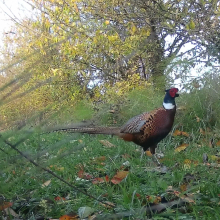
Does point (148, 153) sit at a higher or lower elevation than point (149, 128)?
lower

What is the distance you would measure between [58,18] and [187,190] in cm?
567

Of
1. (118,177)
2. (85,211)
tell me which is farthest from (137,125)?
(85,211)

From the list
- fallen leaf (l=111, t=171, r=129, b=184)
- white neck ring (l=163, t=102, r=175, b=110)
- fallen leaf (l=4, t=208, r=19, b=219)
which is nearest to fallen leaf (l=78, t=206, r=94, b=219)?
fallen leaf (l=4, t=208, r=19, b=219)

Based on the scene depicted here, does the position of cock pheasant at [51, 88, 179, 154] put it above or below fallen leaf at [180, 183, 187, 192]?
above

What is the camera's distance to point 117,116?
251 inches

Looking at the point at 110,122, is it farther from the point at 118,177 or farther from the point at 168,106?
the point at 118,177

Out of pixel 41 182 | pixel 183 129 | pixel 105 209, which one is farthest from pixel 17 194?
pixel 183 129

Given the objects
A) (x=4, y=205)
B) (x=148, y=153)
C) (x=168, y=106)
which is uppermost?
(x=168, y=106)

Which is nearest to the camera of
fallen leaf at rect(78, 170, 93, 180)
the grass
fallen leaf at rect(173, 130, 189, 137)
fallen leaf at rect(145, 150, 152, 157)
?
the grass

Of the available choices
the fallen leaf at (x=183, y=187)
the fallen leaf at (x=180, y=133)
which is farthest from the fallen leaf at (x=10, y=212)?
the fallen leaf at (x=180, y=133)

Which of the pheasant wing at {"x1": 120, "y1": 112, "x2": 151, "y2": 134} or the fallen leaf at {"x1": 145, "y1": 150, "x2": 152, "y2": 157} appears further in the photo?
the pheasant wing at {"x1": 120, "y1": 112, "x2": 151, "y2": 134}

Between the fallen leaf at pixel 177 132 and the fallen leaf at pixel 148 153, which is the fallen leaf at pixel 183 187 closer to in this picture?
the fallen leaf at pixel 148 153

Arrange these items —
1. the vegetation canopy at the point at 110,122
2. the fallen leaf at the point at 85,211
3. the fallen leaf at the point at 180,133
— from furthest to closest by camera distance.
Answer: the fallen leaf at the point at 180,133
the fallen leaf at the point at 85,211
the vegetation canopy at the point at 110,122

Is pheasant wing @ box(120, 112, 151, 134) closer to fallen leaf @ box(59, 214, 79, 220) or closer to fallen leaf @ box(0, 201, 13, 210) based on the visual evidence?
fallen leaf @ box(59, 214, 79, 220)
